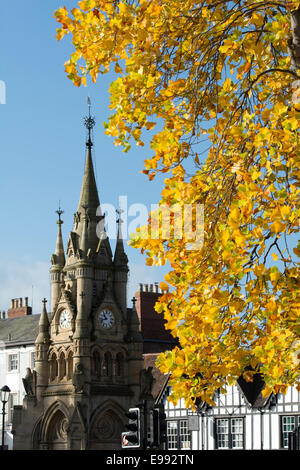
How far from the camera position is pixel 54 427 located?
63250 millimetres

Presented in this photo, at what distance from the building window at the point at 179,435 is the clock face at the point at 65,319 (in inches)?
519

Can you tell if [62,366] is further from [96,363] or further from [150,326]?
[150,326]

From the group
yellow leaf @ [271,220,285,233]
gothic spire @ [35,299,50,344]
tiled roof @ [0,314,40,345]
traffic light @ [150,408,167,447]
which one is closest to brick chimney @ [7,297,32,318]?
tiled roof @ [0,314,40,345]

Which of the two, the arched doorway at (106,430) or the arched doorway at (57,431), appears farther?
the arched doorway at (57,431)

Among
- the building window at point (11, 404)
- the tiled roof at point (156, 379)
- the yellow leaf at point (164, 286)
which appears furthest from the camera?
the building window at point (11, 404)

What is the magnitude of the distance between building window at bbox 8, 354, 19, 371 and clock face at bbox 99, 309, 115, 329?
41.3 feet

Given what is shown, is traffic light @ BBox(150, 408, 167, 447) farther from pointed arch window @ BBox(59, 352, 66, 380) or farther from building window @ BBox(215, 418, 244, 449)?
pointed arch window @ BBox(59, 352, 66, 380)

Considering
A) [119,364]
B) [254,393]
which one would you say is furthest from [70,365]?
[254,393]

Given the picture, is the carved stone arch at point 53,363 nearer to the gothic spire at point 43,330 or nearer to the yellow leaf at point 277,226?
the gothic spire at point 43,330

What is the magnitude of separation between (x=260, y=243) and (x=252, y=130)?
1.76 meters

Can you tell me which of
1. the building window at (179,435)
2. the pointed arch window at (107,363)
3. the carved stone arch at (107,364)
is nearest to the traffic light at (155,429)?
the building window at (179,435)

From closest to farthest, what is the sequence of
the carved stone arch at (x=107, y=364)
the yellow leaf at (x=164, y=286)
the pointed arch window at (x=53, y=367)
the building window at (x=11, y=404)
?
the yellow leaf at (x=164, y=286) → the carved stone arch at (x=107, y=364) → the pointed arch window at (x=53, y=367) → the building window at (x=11, y=404)

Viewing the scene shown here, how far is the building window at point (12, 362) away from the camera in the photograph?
73.8 m

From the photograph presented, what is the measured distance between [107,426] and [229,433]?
14.1 metres
